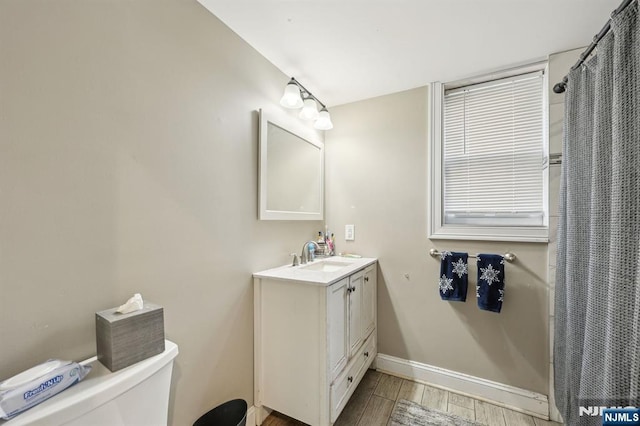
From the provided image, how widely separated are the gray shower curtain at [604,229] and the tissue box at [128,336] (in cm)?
144

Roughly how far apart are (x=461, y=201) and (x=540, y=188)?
0.46 metres

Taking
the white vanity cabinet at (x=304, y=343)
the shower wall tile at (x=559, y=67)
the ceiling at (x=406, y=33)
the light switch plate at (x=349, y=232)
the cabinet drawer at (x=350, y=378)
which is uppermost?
the ceiling at (x=406, y=33)

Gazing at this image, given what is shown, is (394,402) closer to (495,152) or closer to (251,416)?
(251,416)

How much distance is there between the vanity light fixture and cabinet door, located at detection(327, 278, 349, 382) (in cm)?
114

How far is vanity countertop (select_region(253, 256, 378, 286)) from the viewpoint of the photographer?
142 cm

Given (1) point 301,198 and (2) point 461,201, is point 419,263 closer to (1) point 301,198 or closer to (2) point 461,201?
(2) point 461,201

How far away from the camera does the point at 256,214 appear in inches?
62.9

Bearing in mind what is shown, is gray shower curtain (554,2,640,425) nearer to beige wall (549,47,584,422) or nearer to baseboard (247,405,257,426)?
beige wall (549,47,584,422)

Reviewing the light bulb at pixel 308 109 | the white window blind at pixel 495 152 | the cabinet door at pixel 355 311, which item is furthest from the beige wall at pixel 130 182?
the white window blind at pixel 495 152

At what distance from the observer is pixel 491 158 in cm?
185

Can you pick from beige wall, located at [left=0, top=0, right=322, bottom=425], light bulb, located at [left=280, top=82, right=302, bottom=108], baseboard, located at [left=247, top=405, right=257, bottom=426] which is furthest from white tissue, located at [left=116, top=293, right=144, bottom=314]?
light bulb, located at [left=280, top=82, right=302, bottom=108]

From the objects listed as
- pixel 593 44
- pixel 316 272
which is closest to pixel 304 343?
pixel 316 272

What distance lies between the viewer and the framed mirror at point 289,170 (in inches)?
64.2

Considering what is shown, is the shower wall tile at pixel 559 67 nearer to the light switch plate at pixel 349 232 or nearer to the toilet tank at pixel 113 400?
the light switch plate at pixel 349 232
